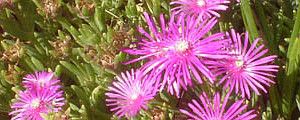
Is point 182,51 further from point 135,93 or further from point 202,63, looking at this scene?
point 135,93

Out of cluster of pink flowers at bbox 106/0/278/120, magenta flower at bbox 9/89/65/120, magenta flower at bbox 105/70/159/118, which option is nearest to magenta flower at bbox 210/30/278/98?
cluster of pink flowers at bbox 106/0/278/120

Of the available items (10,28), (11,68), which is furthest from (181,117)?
(10,28)

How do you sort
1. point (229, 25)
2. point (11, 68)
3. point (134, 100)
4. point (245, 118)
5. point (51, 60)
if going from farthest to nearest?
1. point (51, 60)
2. point (11, 68)
3. point (229, 25)
4. point (134, 100)
5. point (245, 118)

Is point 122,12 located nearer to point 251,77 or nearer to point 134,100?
point 134,100

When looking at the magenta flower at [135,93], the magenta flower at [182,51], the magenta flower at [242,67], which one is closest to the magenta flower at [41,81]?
the magenta flower at [135,93]

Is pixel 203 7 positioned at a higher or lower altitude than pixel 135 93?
higher

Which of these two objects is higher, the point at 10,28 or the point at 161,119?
the point at 10,28

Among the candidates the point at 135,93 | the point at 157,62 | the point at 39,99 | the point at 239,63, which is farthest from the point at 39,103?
→ the point at 239,63
